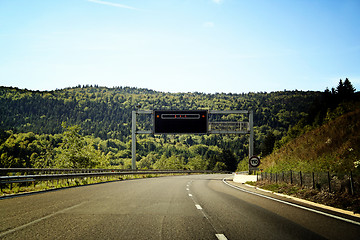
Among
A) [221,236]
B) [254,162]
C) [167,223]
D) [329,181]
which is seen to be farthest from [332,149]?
[221,236]

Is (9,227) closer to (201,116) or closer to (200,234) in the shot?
(200,234)

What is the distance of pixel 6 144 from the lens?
113 meters

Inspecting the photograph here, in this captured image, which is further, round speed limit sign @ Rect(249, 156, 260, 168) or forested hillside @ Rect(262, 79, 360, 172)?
round speed limit sign @ Rect(249, 156, 260, 168)

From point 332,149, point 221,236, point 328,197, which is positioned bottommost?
point 328,197

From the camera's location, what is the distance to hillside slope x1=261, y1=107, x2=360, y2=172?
22.3 metres

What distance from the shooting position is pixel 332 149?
2681 cm

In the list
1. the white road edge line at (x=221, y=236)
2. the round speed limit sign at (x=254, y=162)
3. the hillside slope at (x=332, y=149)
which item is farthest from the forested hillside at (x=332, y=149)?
the white road edge line at (x=221, y=236)

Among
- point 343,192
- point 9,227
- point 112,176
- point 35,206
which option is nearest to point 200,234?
point 9,227

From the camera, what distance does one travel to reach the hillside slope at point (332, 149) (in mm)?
22312

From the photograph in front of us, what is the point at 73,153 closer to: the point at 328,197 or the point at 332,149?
the point at 332,149

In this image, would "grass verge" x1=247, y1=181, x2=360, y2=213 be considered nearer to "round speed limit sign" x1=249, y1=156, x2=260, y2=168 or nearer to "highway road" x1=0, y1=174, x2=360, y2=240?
"highway road" x1=0, y1=174, x2=360, y2=240

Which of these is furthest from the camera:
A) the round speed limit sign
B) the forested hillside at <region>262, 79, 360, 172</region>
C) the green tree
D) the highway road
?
the green tree

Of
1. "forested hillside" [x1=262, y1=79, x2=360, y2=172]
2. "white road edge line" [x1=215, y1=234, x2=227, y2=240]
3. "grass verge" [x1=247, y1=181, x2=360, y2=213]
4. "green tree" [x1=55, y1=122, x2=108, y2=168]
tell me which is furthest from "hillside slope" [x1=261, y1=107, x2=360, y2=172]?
"green tree" [x1=55, y1=122, x2=108, y2=168]

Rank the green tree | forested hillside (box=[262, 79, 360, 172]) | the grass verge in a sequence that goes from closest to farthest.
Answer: the grass verge
forested hillside (box=[262, 79, 360, 172])
the green tree
